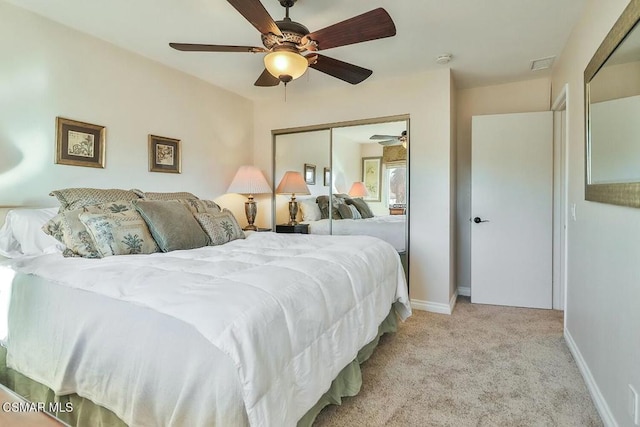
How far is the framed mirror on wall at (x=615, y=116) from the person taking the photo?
1.33 meters

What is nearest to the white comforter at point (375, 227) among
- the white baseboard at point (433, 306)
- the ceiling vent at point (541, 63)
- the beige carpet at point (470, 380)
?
the white baseboard at point (433, 306)

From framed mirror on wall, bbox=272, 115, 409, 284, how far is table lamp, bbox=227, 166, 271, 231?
334mm

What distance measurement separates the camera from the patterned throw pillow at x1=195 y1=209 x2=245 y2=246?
244 centimetres

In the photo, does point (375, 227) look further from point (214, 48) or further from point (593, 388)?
point (214, 48)

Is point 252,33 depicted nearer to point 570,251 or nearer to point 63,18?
point 63,18

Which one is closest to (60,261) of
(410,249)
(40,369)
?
(40,369)

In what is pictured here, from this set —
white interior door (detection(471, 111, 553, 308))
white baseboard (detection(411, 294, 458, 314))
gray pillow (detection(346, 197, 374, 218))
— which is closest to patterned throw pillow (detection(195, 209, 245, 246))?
gray pillow (detection(346, 197, 374, 218))

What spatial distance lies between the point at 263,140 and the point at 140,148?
63.8 inches

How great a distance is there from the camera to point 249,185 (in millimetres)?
3811

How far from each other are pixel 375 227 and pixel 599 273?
6.78 ft

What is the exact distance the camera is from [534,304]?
11.2 feet

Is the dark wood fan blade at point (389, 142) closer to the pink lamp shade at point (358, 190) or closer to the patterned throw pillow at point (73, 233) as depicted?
the pink lamp shade at point (358, 190)

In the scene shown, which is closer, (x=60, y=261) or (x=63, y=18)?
(x=60, y=261)

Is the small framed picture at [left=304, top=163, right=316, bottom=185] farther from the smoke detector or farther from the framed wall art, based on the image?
the smoke detector
